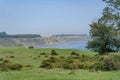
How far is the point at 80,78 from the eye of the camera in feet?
86.4

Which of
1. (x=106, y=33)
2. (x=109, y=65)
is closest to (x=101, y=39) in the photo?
(x=106, y=33)

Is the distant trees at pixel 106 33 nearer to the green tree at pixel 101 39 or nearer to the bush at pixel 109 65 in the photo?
the green tree at pixel 101 39

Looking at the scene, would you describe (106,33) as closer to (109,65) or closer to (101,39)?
(101,39)

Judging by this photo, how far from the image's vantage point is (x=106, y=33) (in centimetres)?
A: 6275

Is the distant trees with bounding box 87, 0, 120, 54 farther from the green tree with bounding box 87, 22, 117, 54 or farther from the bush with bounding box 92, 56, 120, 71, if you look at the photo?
the bush with bounding box 92, 56, 120, 71

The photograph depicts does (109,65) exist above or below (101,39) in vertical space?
below

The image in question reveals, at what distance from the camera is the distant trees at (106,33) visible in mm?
60750

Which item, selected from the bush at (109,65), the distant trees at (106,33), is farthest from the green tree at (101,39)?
the bush at (109,65)

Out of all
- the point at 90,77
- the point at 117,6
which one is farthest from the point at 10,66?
the point at 117,6

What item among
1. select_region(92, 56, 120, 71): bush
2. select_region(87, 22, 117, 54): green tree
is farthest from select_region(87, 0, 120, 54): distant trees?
select_region(92, 56, 120, 71): bush

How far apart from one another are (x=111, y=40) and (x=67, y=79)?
38320mm

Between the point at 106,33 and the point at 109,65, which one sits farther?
the point at 106,33

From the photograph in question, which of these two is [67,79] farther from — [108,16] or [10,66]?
[108,16]

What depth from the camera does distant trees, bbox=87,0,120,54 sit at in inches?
2392
